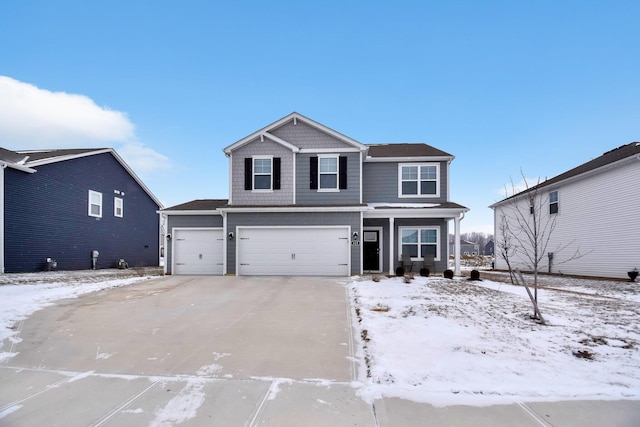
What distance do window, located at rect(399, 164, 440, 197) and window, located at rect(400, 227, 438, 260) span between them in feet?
5.36

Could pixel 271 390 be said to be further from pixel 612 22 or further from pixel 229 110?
pixel 229 110

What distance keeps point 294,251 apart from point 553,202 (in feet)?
47.4

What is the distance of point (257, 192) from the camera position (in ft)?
45.5

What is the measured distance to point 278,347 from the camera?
476cm

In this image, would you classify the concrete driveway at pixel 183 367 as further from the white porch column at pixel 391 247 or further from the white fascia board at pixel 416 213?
the white porch column at pixel 391 247

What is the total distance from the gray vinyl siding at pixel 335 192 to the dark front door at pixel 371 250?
207 cm

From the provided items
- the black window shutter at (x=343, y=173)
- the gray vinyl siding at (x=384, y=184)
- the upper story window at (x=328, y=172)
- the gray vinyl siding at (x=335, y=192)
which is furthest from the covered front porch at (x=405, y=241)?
the upper story window at (x=328, y=172)

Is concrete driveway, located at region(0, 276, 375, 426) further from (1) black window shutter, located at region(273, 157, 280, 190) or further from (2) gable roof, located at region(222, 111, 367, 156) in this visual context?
(2) gable roof, located at region(222, 111, 367, 156)

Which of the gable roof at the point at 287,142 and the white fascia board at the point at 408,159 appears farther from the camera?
the white fascia board at the point at 408,159

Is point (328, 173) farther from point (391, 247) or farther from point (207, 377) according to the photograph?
point (207, 377)

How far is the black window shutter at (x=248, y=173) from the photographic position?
45.7ft

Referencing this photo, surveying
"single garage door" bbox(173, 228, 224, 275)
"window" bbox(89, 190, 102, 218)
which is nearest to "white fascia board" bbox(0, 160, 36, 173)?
"window" bbox(89, 190, 102, 218)

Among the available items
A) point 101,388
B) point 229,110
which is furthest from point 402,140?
point 101,388

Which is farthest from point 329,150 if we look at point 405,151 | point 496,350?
point 496,350
